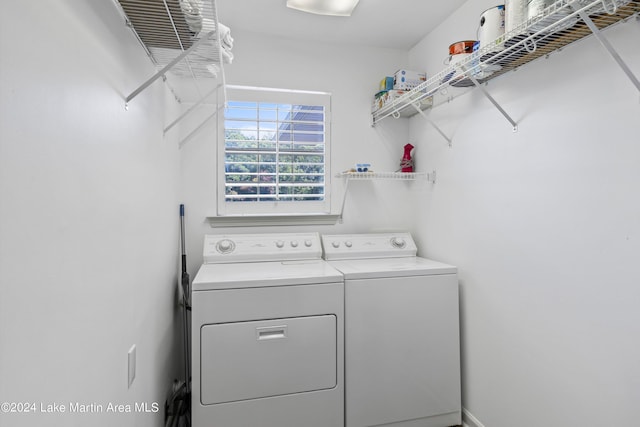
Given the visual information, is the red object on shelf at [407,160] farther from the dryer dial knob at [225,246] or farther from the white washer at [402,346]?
the dryer dial knob at [225,246]

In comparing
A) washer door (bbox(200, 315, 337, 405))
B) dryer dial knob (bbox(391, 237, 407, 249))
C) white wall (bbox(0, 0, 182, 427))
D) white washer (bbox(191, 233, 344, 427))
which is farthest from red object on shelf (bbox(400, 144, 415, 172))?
white wall (bbox(0, 0, 182, 427))

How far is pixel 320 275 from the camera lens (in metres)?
1.83

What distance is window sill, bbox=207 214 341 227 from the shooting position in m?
2.35

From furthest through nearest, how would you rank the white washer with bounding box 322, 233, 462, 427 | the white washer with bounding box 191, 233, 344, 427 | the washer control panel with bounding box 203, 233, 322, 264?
the washer control panel with bounding box 203, 233, 322, 264
the white washer with bounding box 322, 233, 462, 427
the white washer with bounding box 191, 233, 344, 427

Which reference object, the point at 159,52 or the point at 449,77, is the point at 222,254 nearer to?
the point at 159,52

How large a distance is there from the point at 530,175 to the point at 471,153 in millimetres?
450

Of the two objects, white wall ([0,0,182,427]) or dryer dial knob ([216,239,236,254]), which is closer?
white wall ([0,0,182,427])

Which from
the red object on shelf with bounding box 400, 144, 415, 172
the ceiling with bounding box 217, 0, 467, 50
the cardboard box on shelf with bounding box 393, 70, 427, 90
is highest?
the ceiling with bounding box 217, 0, 467, 50

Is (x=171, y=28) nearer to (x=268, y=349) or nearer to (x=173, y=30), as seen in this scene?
(x=173, y=30)

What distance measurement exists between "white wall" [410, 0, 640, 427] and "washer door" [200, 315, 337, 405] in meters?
0.89

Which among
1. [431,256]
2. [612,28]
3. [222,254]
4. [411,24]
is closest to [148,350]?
[222,254]

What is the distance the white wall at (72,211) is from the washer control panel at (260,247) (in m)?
0.71

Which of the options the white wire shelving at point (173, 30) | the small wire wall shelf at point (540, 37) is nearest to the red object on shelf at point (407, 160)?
the small wire wall shelf at point (540, 37)

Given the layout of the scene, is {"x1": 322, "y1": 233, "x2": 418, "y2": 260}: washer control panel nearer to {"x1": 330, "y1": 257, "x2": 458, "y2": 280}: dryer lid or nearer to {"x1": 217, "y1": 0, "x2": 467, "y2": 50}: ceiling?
{"x1": 330, "y1": 257, "x2": 458, "y2": 280}: dryer lid
